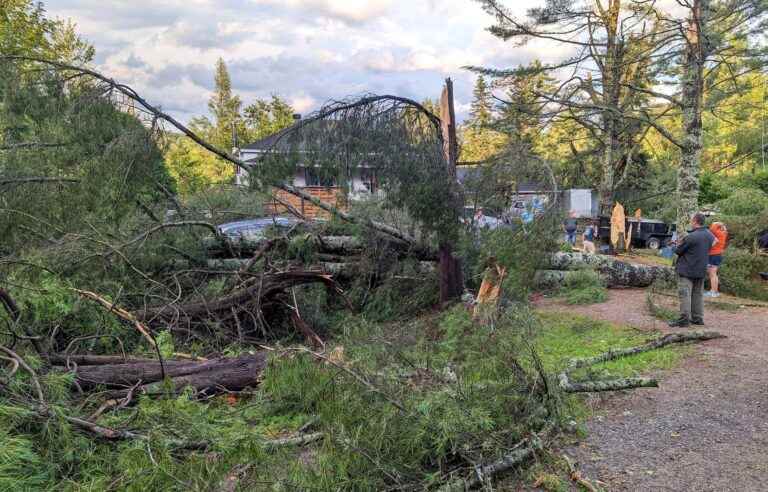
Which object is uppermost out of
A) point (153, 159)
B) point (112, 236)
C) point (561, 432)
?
point (153, 159)

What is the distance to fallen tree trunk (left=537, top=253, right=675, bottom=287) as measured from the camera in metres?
9.08

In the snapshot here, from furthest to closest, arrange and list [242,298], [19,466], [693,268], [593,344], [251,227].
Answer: [251,227] < [242,298] < [693,268] < [593,344] < [19,466]

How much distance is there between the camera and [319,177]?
655 cm

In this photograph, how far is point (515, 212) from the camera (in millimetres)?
6730

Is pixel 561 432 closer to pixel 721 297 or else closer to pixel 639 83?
pixel 721 297

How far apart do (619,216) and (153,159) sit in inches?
493

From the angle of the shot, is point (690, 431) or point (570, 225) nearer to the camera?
point (690, 431)

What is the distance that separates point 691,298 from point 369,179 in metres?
4.38

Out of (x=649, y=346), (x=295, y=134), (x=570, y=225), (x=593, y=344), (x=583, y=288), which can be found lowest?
(x=593, y=344)

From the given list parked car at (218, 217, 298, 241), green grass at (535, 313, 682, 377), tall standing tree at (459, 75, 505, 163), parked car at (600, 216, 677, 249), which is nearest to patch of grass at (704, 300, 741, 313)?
green grass at (535, 313, 682, 377)

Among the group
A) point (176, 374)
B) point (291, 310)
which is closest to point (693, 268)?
point (291, 310)

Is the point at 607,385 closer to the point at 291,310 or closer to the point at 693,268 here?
the point at 693,268

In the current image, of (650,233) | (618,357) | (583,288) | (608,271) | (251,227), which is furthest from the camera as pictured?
(650,233)

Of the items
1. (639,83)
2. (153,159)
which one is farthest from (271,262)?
(639,83)
